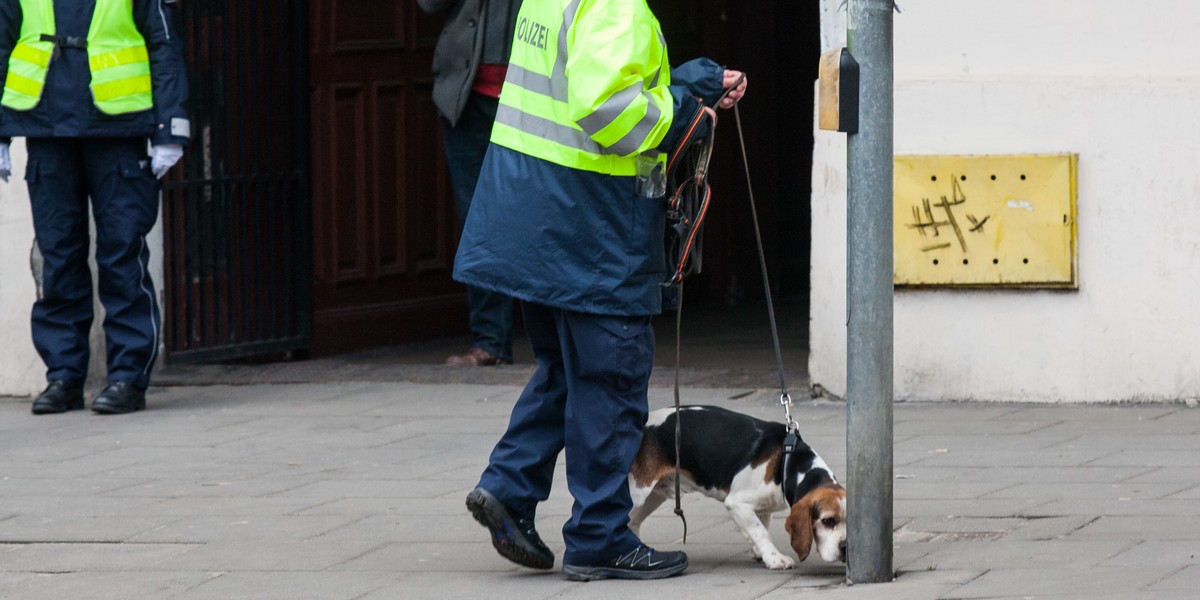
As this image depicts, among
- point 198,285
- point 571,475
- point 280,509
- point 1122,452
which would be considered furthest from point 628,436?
point 198,285

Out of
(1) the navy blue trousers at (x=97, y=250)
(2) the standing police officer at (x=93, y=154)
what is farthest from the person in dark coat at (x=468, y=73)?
(1) the navy blue trousers at (x=97, y=250)

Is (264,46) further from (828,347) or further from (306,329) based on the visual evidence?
(828,347)

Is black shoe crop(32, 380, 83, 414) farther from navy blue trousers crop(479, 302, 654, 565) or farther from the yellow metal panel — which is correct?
navy blue trousers crop(479, 302, 654, 565)

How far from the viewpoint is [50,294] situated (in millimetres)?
7801

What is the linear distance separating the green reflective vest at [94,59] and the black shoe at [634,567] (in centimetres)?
349

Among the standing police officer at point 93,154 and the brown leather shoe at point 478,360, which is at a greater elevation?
the standing police officer at point 93,154

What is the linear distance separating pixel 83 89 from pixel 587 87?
3.55 meters

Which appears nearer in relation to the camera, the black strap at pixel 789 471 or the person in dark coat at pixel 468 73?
the black strap at pixel 789 471

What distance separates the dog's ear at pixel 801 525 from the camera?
4.75m

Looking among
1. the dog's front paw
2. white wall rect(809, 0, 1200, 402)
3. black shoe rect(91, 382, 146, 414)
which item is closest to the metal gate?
black shoe rect(91, 382, 146, 414)

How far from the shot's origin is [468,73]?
8.22 metres

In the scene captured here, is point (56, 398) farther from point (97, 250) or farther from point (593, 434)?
point (593, 434)

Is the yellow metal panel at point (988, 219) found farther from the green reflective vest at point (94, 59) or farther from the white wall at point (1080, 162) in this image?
the green reflective vest at point (94, 59)

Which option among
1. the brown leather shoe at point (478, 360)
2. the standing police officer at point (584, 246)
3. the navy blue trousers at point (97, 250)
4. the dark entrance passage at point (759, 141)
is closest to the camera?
the standing police officer at point (584, 246)
